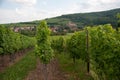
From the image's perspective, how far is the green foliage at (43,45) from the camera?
128 feet

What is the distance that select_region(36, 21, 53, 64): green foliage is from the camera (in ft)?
128

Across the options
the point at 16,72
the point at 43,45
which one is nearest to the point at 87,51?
the point at 43,45

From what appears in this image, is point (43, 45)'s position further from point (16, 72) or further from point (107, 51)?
point (107, 51)

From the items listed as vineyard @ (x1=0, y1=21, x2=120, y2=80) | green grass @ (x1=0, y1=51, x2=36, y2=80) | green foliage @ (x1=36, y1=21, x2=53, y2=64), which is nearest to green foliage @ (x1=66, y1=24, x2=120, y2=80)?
vineyard @ (x1=0, y1=21, x2=120, y2=80)

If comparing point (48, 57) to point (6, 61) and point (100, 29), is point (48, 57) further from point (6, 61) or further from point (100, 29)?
point (6, 61)

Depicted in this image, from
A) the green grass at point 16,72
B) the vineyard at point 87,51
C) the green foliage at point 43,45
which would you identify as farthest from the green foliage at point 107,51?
the green grass at point 16,72

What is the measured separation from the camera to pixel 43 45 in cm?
3922

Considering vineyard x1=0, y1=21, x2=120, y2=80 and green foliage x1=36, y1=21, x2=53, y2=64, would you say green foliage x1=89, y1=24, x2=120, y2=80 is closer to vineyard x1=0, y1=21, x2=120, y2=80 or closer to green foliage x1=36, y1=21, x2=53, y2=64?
vineyard x1=0, y1=21, x2=120, y2=80

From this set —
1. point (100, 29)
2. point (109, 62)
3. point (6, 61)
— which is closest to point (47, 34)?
point (100, 29)

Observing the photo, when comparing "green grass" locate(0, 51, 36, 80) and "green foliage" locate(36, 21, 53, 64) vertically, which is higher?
"green foliage" locate(36, 21, 53, 64)

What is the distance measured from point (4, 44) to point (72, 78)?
25.1m

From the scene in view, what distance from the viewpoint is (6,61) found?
234 ft

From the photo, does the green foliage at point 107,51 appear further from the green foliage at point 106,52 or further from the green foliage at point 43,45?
the green foliage at point 43,45

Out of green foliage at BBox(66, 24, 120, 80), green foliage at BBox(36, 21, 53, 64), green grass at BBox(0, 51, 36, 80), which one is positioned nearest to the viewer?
green foliage at BBox(66, 24, 120, 80)
